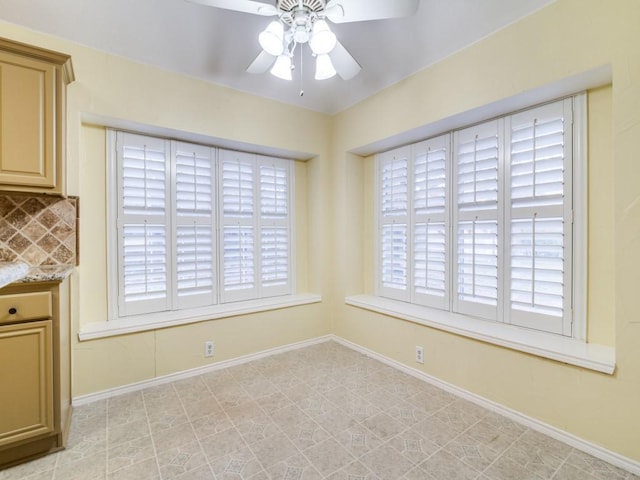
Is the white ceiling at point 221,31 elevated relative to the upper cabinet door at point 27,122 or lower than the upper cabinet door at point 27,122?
elevated

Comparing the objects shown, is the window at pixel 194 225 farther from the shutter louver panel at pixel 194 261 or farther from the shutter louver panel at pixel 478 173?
the shutter louver panel at pixel 478 173

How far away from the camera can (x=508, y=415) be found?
204cm

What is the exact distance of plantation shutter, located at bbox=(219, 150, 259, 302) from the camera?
307 centimetres

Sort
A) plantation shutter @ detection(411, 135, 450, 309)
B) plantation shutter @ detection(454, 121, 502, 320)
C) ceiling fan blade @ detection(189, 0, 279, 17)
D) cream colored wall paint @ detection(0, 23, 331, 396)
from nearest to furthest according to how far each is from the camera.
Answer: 1. ceiling fan blade @ detection(189, 0, 279, 17)
2. cream colored wall paint @ detection(0, 23, 331, 396)
3. plantation shutter @ detection(454, 121, 502, 320)
4. plantation shutter @ detection(411, 135, 450, 309)

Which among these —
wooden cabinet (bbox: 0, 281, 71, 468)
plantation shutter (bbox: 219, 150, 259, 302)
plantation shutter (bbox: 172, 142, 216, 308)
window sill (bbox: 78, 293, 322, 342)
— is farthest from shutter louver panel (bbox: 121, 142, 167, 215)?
wooden cabinet (bbox: 0, 281, 71, 468)

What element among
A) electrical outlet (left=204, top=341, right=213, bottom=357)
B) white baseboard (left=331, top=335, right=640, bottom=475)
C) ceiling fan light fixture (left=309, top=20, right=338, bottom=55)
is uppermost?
ceiling fan light fixture (left=309, top=20, right=338, bottom=55)

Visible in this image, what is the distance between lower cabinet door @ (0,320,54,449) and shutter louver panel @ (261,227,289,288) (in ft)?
6.28

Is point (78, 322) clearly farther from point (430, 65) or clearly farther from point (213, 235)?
point (430, 65)

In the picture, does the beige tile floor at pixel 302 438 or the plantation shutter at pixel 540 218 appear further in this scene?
the plantation shutter at pixel 540 218

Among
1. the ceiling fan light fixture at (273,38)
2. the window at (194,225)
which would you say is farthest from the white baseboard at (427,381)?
the ceiling fan light fixture at (273,38)

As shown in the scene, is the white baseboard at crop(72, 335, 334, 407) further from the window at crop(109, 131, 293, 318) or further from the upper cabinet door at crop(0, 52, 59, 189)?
the upper cabinet door at crop(0, 52, 59, 189)

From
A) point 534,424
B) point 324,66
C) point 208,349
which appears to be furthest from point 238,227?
point 534,424

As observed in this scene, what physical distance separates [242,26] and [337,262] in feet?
7.67

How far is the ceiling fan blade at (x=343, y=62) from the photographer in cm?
182
